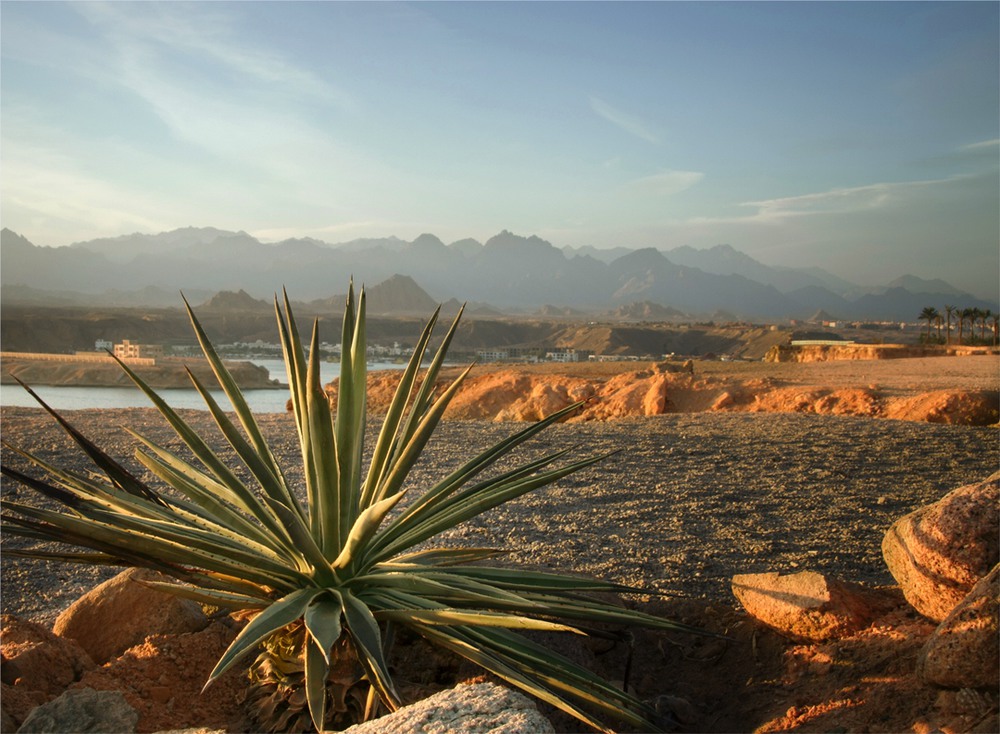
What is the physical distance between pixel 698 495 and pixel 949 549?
131 inches

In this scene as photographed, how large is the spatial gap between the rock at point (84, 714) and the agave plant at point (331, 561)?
48cm

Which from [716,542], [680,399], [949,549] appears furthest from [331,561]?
[680,399]

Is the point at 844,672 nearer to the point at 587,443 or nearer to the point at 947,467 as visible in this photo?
the point at 947,467

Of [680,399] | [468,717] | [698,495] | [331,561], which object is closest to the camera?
[468,717]

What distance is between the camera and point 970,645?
2.40 m

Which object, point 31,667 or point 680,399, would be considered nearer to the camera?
point 31,667

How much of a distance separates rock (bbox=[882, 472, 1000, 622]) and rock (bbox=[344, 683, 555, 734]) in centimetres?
205

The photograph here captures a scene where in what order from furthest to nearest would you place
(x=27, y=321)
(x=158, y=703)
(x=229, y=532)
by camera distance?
(x=27, y=321) → (x=229, y=532) → (x=158, y=703)

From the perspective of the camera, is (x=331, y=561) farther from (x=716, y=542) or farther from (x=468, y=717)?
(x=716, y=542)

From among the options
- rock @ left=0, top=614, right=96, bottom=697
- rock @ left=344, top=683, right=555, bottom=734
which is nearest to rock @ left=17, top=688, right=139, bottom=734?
rock @ left=0, top=614, right=96, bottom=697

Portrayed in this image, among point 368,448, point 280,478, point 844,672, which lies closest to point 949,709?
point 844,672

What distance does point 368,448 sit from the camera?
9.52 meters

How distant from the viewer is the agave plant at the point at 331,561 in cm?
250

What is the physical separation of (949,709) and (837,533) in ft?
10.2
